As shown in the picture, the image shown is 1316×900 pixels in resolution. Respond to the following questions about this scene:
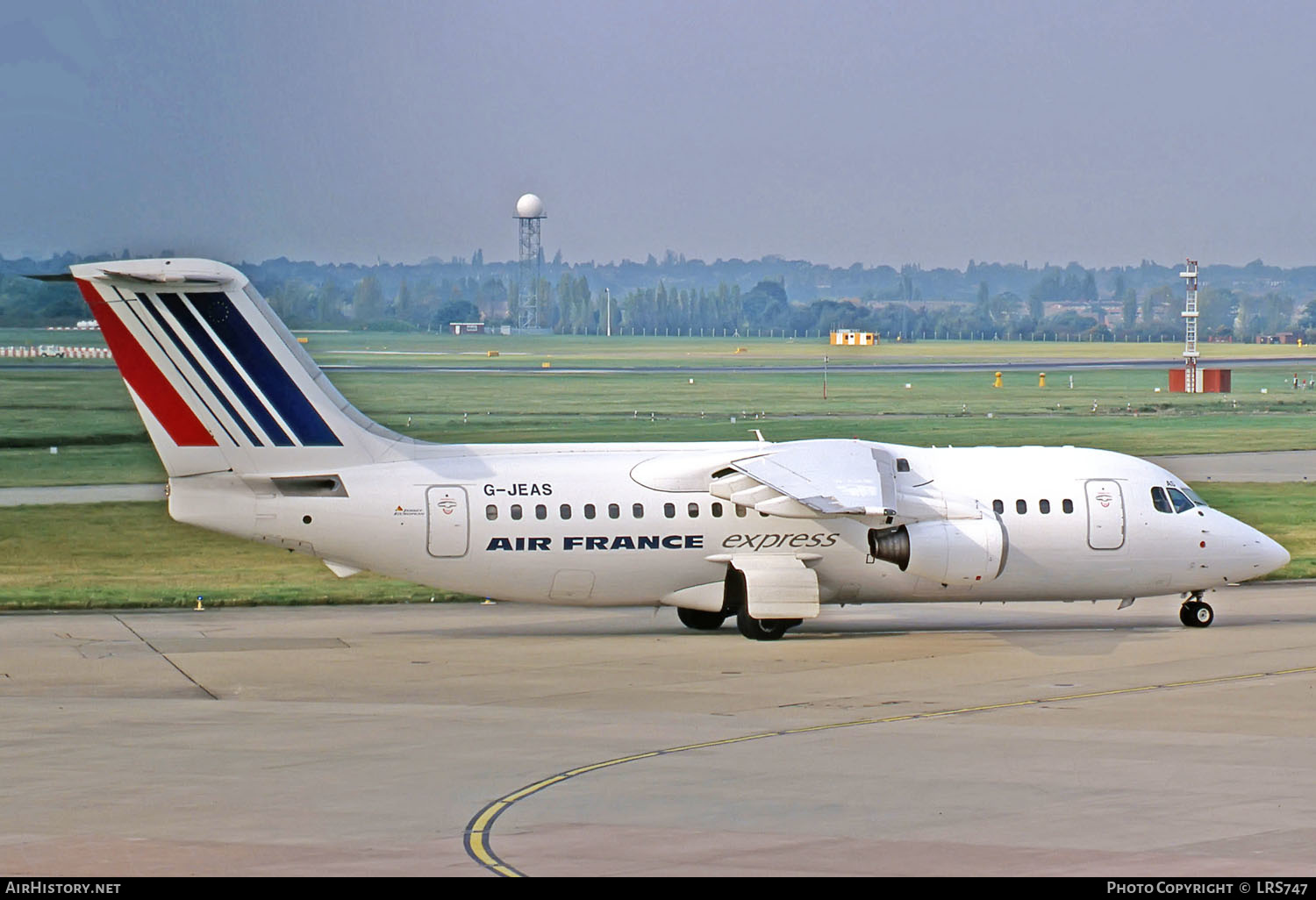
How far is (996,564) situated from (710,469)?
203 inches

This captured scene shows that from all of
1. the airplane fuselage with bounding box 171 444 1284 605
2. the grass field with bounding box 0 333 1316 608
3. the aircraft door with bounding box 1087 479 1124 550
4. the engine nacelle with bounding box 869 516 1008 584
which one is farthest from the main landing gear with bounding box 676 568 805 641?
the grass field with bounding box 0 333 1316 608

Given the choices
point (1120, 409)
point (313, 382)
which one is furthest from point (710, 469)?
point (1120, 409)

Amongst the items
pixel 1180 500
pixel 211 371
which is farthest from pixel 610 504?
pixel 1180 500

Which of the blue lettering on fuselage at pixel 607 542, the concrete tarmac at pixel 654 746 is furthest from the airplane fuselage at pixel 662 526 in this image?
the concrete tarmac at pixel 654 746

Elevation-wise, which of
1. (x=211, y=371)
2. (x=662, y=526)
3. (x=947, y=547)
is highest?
(x=211, y=371)

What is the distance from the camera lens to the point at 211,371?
2858 centimetres

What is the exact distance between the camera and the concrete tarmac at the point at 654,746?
15258 mm

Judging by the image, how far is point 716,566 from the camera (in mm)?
30219

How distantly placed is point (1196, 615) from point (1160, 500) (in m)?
2.28

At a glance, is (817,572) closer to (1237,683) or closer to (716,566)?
(716,566)

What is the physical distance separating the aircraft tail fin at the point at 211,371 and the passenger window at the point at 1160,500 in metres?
14.2

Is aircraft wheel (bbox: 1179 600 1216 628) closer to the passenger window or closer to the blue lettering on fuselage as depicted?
the passenger window

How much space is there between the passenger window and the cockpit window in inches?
5.5

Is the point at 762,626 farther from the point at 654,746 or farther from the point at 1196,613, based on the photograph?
the point at 654,746
